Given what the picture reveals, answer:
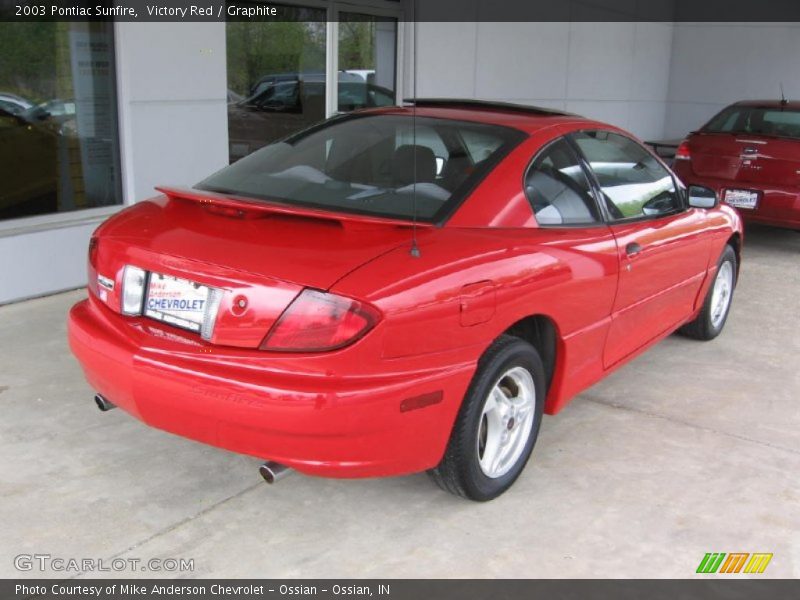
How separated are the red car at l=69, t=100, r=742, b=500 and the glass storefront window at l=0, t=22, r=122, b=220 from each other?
293 cm

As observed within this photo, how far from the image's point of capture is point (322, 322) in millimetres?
2684

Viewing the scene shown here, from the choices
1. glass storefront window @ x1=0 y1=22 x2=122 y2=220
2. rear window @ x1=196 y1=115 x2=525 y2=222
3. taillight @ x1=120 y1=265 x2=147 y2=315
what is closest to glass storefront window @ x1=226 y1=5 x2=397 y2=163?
glass storefront window @ x1=0 y1=22 x2=122 y2=220

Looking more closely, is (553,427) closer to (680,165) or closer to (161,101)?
(161,101)

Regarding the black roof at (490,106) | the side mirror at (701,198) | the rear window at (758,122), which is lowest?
the side mirror at (701,198)

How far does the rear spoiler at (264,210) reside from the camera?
3023mm

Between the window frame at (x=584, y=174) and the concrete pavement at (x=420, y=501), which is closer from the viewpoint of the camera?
the concrete pavement at (x=420, y=501)

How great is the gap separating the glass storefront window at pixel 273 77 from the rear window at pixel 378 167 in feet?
13.0

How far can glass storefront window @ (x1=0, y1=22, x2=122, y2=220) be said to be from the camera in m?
5.91

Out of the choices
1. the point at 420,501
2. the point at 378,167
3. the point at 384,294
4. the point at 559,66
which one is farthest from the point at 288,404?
the point at 559,66

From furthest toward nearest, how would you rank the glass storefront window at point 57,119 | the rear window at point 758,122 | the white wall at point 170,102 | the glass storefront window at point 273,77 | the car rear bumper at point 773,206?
→ the rear window at point 758,122, the car rear bumper at point 773,206, the glass storefront window at point 273,77, the white wall at point 170,102, the glass storefront window at point 57,119

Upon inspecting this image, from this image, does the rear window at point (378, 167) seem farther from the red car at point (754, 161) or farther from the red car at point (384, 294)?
the red car at point (754, 161)

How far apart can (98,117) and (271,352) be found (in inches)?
176

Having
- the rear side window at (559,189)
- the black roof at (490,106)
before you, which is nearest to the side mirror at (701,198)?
the black roof at (490,106)

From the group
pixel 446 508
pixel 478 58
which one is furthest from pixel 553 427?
pixel 478 58
